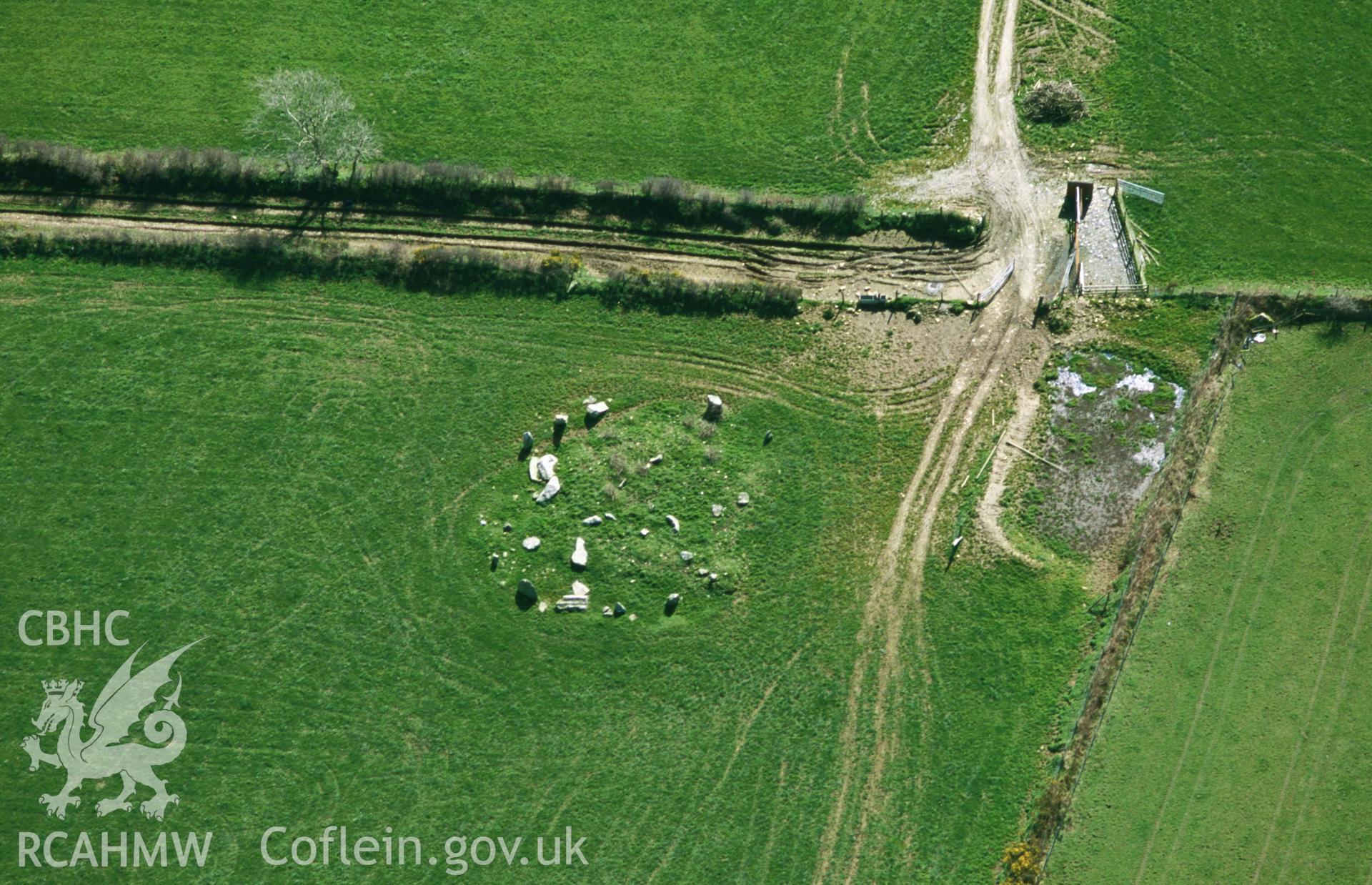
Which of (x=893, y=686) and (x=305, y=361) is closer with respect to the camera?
(x=893, y=686)

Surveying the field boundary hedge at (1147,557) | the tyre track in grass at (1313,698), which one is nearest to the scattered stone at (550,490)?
the field boundary hedge at (1147,557)

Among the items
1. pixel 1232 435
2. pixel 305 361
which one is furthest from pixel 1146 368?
pixel 305 361

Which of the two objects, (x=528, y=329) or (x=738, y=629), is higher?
(x=528, y=329)

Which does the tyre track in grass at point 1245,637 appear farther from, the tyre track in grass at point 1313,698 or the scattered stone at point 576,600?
the scattered stone at point 576,600

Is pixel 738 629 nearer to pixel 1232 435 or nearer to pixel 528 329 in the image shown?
pixel 528 329

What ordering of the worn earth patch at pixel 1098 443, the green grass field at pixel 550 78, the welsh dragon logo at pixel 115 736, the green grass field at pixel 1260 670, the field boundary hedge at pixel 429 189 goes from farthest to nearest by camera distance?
the green grass field at pixel 550 78 < the field boundary hedge at pixel 429 189 < the worn earth patch at pixel 1098 443 < the welsh dragon logo at pixel 115 736 < the green grass field at pixel 1260 670

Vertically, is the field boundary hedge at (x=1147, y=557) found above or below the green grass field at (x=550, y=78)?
below

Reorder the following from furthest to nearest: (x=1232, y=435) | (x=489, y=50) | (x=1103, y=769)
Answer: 1. (x=489, y=50)
2. (x=1232, y=435)
3. (x=1103, y=769)

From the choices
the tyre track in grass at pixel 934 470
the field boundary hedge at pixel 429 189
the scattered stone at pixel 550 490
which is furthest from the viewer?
the field boundary hedge at pixel 429 189
